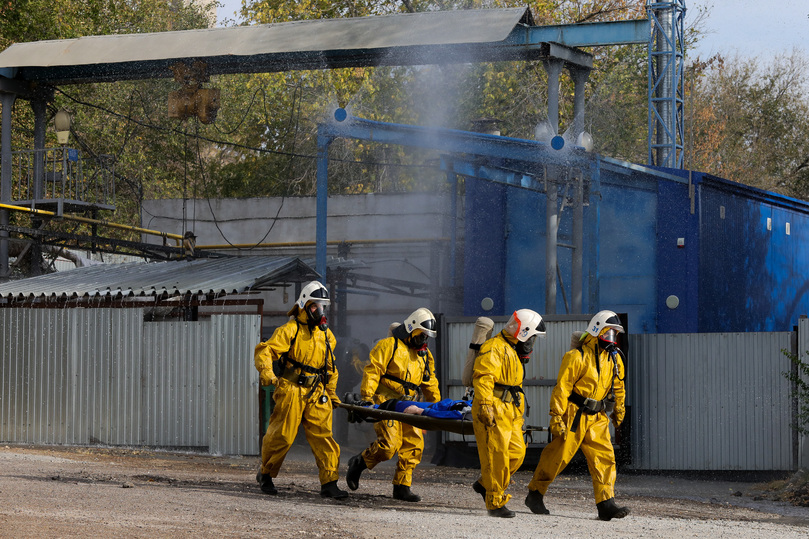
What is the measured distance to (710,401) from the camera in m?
14.1

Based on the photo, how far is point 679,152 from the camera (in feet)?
82.9

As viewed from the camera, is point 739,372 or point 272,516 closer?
point 272,516

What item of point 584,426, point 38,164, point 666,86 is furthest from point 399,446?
point 666,86

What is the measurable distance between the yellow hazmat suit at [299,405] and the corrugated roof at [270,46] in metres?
7.99

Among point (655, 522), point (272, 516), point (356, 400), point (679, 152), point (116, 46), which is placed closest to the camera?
point (272, 516)

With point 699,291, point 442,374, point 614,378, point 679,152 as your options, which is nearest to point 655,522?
point 614,378

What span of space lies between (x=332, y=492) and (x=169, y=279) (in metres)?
7.57

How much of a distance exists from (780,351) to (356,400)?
5885mm

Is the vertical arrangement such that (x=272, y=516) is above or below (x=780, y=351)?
below

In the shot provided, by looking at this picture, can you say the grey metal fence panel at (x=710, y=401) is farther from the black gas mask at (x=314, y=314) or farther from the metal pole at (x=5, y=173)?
the metal pole at (x=5, y=173)

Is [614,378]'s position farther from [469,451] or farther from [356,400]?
[469,451]

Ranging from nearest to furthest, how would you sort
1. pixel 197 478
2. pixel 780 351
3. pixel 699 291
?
pixel 197 478 → pixel 780 351 → pixel 699 291

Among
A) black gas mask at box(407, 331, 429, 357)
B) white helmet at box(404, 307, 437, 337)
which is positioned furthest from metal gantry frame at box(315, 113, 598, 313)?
white helmet at box(404, 307, 437, 337)

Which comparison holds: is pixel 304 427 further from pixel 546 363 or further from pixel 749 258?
pixel 749 258
